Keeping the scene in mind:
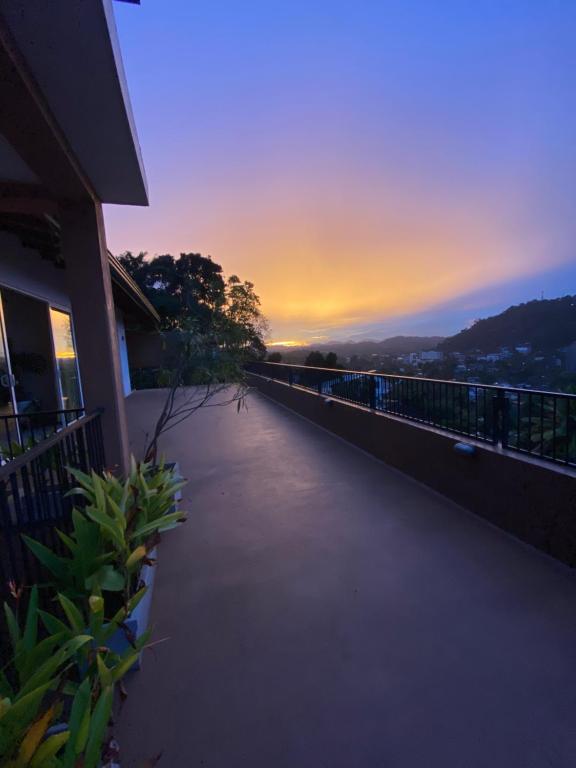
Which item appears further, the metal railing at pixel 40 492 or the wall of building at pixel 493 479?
the wall of building at pixel 493 479

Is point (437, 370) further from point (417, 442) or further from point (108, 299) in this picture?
point (108, 299)

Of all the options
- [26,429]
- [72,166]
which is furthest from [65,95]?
[26,429]

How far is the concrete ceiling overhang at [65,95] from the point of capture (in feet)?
4.44

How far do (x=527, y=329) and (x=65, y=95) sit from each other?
225 inches

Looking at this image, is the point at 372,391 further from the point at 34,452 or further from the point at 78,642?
the point at 78,642

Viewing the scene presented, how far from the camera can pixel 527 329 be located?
531 centimetres

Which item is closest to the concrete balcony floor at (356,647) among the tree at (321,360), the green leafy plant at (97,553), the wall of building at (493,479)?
the wall of building at (493,479)

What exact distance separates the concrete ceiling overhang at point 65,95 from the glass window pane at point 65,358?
420cm

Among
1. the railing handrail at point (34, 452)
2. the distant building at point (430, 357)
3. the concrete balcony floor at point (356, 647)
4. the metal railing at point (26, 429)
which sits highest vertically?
the distant building at point (430, 357)

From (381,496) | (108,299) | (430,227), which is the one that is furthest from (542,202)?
(108,299)

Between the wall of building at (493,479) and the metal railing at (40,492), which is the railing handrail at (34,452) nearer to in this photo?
the metal railing at (40,492)

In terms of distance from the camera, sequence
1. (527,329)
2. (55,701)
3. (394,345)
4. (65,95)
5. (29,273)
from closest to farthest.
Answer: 1. (55,701)
2. (65,95)
3. (29,273)
4. (527,329)
5. (394,345)

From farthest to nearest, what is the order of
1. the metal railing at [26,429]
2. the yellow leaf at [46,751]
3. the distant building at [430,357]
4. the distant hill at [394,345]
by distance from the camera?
the distant hill at [394,345], the distant building at [430,357], the metal railing at [26,429], the yellow leaf at [46,751]

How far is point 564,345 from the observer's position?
394 centimetres
